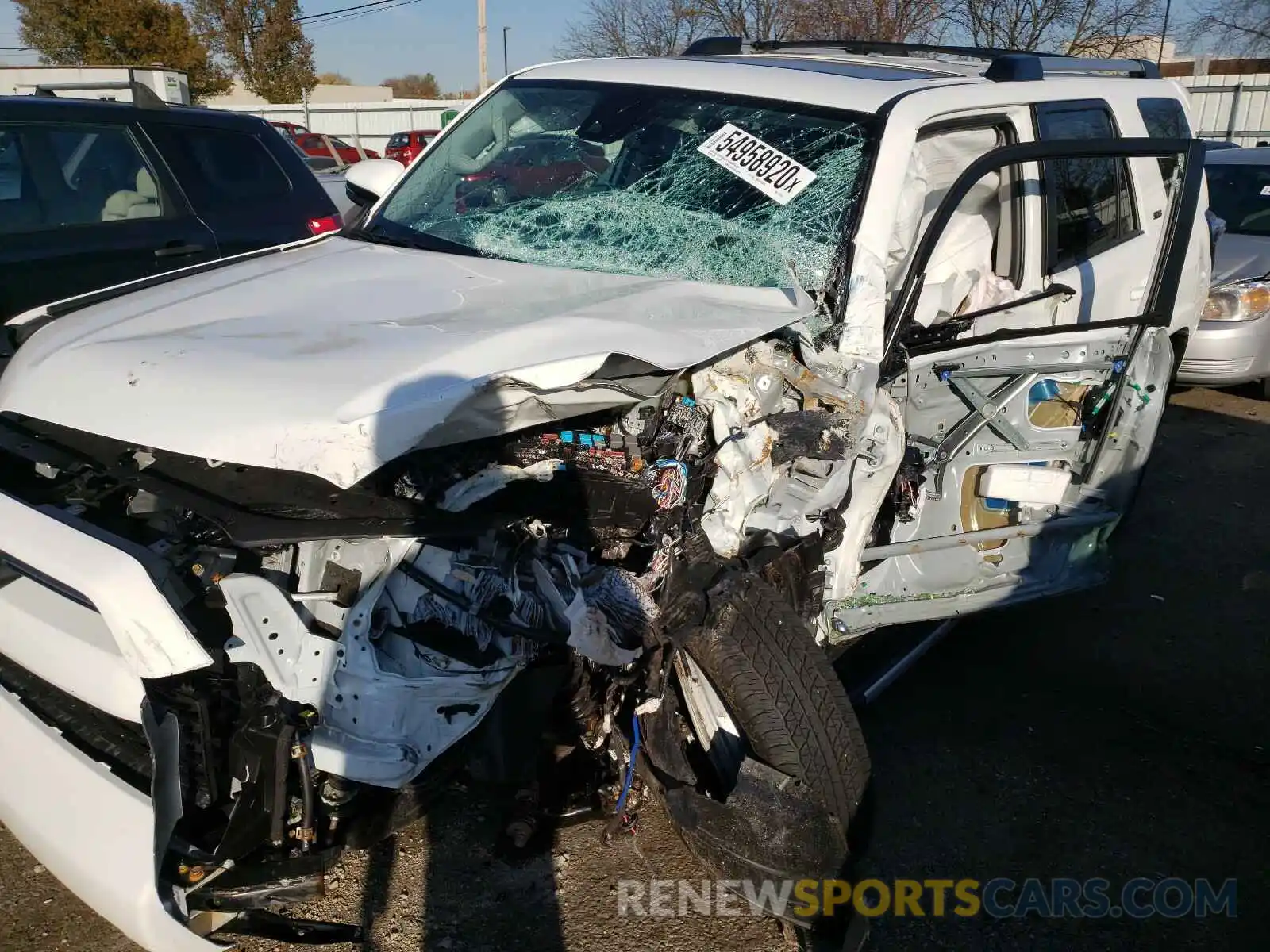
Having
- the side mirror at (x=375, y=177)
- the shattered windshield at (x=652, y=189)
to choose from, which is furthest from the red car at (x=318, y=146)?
the shattered windshield at (x=652, y=189)

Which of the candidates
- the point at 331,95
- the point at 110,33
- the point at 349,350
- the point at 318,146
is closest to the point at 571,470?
the point at 349,350

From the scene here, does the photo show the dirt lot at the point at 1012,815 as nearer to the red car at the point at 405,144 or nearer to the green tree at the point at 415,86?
the red car at the point at 405,144

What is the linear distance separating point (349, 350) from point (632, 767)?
48.1 inches

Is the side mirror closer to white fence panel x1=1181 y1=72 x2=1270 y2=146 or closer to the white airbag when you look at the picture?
the white airbag

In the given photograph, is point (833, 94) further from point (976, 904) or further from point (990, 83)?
point (976, 904)

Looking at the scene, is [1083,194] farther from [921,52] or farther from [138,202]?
[138,202]

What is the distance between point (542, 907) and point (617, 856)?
268mm

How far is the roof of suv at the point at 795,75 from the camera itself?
317 cm

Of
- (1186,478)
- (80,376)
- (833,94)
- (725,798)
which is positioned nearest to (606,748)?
(725,798)

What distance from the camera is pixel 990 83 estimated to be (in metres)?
3.46

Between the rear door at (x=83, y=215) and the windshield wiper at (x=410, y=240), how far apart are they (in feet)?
6.33

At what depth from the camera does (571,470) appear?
2457mm

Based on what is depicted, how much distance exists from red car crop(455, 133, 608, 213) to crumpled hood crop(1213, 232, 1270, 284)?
5.12 m

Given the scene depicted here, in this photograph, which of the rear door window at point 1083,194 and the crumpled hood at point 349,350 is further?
the rear door window at point 1083,194
